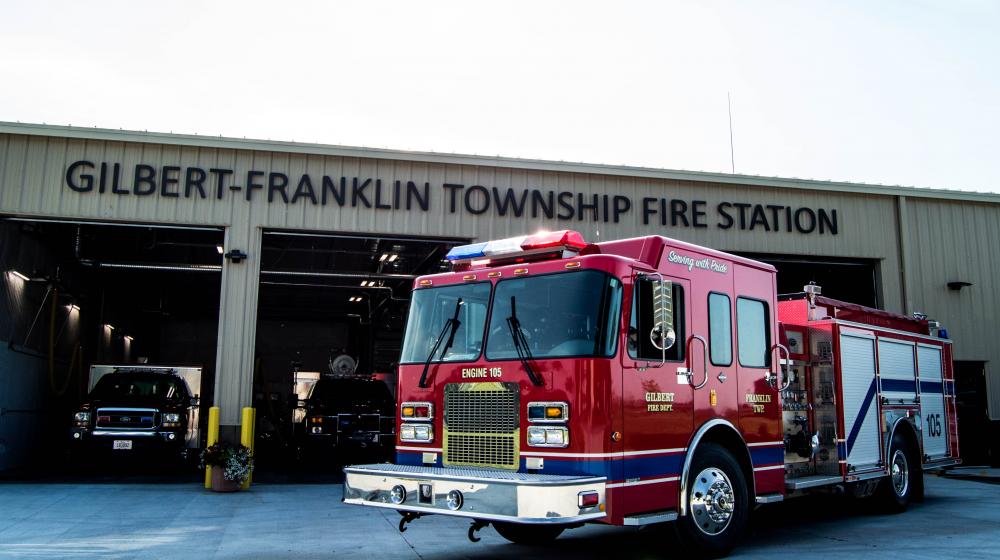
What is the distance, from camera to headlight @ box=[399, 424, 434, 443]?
24.0ft

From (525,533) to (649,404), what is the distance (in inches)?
87.2

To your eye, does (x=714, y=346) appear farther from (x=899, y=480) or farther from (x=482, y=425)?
(x=899, y=480)

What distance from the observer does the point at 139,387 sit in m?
16.2

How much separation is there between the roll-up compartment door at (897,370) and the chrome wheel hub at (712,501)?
3.98 m

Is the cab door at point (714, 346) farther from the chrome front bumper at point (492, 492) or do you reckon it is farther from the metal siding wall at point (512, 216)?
the metal siding wall at point (512, 216)

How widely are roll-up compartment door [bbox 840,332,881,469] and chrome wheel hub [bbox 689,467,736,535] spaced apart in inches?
105

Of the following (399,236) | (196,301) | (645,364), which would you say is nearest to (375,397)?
(399,236)

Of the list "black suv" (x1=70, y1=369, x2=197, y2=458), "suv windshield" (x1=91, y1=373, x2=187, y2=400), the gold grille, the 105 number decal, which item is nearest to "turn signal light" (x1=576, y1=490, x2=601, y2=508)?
the gold grille

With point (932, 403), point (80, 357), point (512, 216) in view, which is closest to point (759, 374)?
point (932, 403)

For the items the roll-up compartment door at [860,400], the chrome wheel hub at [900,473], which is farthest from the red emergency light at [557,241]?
the chrome wheel hub at [900,473]

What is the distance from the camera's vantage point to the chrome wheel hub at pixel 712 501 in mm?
7219

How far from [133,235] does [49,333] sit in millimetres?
2897

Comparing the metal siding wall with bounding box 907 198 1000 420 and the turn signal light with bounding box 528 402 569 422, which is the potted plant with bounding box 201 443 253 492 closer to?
the turn signal light with bounding box 528 402 569 422

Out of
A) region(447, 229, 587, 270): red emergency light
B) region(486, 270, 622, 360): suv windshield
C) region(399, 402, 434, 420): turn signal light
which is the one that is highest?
region(447, 229, 587, 270): red emergency light
